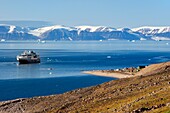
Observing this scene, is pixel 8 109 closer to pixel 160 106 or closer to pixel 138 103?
pixel 138 103

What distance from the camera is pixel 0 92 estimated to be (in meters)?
111

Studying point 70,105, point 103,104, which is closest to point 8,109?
point 70,105

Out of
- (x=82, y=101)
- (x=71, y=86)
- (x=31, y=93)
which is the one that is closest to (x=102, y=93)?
(x=82, y=101)

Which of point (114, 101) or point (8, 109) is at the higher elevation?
point (114, 101)

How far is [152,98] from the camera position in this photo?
5009 centimetres

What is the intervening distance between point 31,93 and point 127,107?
63725 mm

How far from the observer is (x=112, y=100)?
199 feet

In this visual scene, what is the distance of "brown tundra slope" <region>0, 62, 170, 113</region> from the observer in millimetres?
47344

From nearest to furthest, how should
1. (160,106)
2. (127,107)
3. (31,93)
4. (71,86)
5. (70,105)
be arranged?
(160,106) → (127,107) → (70,105) → (31,93) → (71,86)

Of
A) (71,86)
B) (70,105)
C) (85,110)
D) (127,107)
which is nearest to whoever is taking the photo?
(127,107)

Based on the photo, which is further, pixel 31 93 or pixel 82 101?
pixel 31 93

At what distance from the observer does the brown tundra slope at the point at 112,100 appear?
47344 millimetres

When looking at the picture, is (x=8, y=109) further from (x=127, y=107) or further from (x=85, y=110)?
(x=127, y=107)

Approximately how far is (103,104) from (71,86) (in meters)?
65.3
